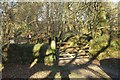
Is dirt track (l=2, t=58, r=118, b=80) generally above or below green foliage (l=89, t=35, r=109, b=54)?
below

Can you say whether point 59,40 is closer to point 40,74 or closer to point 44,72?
point 44,72

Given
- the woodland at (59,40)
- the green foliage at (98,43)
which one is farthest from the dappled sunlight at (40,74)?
the green foliage at (98,43)

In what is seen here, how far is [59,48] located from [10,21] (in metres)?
4.62

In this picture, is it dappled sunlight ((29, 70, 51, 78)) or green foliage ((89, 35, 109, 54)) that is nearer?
dappled sunlight ((29, 70, 51, 78))

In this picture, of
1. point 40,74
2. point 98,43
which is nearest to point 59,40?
point 98,43

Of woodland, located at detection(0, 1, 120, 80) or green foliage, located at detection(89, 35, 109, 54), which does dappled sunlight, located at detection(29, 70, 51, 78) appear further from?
green foliage, located at detection(89, 35, 109, 54)

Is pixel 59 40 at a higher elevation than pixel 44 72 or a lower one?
higher

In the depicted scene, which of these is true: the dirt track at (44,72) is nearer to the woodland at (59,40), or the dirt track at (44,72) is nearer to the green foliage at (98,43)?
the woodland at (59,40)

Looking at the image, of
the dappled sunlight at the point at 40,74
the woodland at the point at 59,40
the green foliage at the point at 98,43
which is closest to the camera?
the dappled sunlight at the point at 40,74

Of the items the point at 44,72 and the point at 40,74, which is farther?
the point at 44,72

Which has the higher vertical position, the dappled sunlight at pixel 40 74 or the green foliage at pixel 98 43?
the green foliage at pixel 98 43

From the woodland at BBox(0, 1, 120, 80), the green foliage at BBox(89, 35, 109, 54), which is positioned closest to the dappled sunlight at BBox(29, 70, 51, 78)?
the woodland at BBox(0, 1, 120, 80)

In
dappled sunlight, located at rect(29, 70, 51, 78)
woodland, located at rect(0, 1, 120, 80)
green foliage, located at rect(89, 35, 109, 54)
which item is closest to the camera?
dappled sunlight, located at rect(29, 70, 51, 78)

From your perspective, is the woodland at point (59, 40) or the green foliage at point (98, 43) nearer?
the woodland at point (59, 40)
